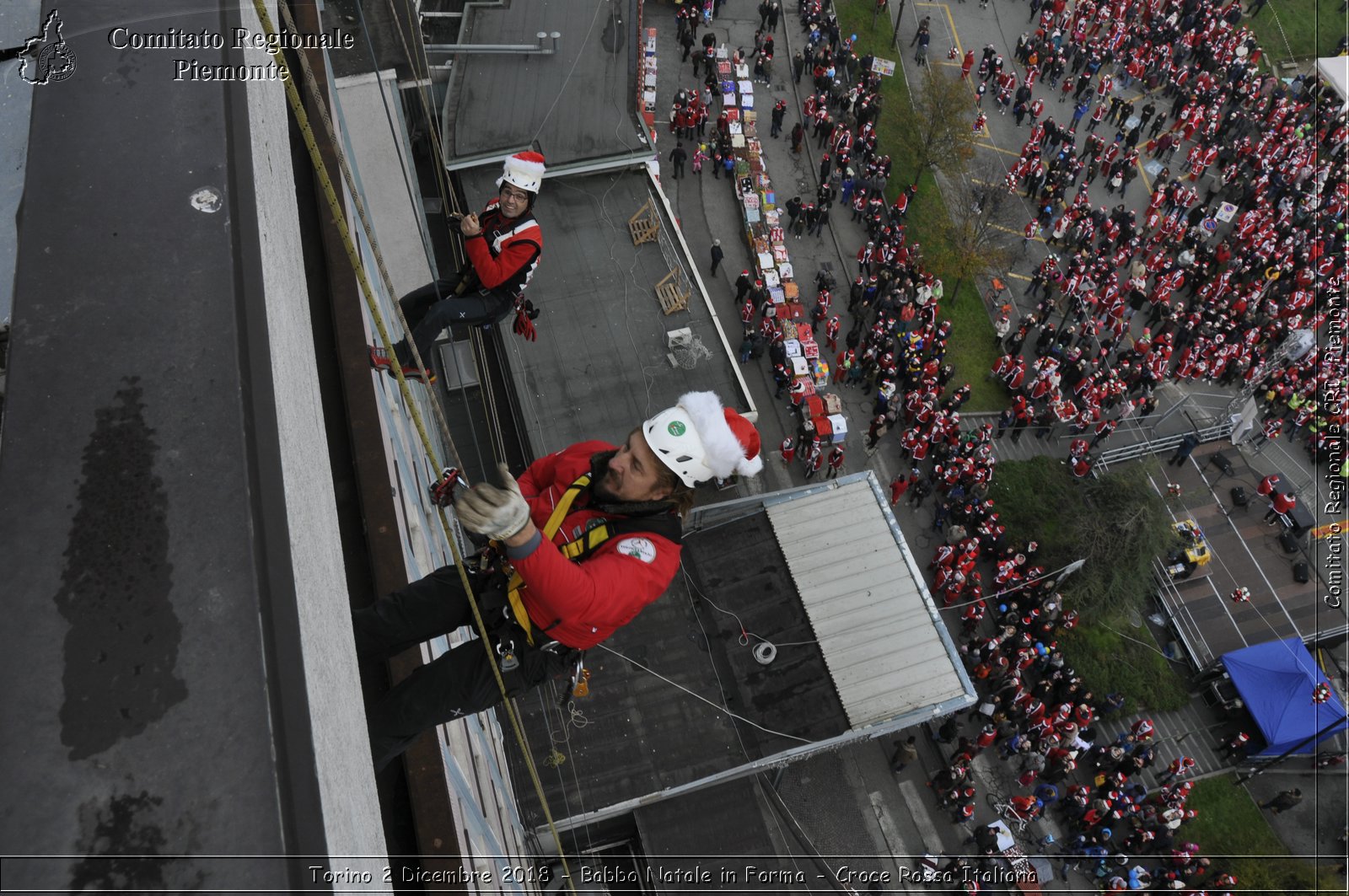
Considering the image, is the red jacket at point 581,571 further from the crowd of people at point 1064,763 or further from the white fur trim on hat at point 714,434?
the crowd of people at point 1064,763

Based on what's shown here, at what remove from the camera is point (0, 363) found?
5141 mm

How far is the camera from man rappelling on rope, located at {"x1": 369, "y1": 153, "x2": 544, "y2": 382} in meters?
10.7

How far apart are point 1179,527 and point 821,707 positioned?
14.5m

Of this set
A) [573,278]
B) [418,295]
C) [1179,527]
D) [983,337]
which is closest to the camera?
[418,295]

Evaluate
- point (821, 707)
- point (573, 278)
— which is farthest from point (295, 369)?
point (573, 278)

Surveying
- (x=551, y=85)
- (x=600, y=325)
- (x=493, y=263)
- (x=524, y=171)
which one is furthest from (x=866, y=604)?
(x=551, y=85)

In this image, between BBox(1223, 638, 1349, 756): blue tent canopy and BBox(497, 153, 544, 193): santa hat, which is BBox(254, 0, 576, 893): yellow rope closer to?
BBox(497, 153, 544, 193): santa hat

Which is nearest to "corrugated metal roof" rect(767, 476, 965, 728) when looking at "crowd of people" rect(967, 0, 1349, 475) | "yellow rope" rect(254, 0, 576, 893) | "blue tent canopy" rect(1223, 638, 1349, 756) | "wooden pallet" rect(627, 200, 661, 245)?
"wooden pallet" rect(627, 200, 661, 245)

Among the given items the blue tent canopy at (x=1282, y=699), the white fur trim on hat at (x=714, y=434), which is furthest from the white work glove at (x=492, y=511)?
the blue tent canopy at (x=1282, y=699)

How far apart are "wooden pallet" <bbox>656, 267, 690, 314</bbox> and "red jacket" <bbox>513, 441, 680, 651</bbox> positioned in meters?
14.5

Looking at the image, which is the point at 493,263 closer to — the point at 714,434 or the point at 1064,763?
the point at 714,434

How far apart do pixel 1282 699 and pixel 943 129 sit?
68.0ft

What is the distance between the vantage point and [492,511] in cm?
524

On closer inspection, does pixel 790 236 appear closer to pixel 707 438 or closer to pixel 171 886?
pixel 707 438
